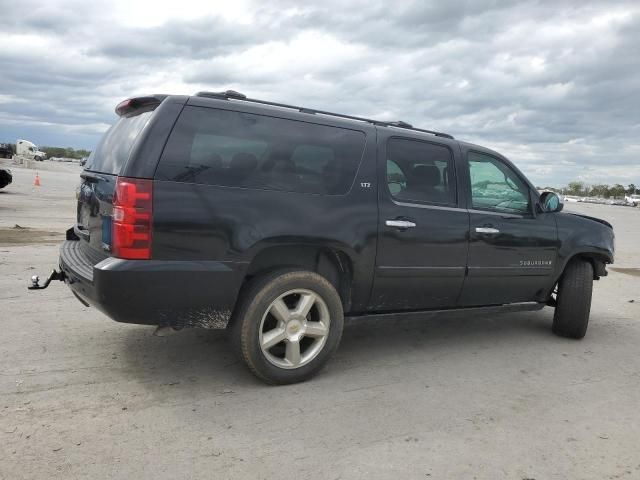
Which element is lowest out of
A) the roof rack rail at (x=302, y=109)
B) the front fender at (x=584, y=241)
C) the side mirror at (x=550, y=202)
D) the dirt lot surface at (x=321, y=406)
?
the dirt lot surface at (x=321, y=406)

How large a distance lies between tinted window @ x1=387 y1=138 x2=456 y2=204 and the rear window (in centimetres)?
184

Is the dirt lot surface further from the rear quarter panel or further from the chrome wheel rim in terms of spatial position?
the rear quarter panel

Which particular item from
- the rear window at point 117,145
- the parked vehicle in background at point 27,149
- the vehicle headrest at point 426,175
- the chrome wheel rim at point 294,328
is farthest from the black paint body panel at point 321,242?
the parked vehicle in background at point 27,149

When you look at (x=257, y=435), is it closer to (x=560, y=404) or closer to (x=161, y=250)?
(x=161, y=250)

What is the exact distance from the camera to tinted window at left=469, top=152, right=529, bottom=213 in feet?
15.7

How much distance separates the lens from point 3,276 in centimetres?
635

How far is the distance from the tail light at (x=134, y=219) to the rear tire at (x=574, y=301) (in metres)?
4.03

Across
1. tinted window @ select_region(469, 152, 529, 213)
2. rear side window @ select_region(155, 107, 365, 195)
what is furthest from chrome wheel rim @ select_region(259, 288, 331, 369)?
tinted window @ select_region(469, 152, 529, 213)

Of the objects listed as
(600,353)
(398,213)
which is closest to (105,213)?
(398,213)

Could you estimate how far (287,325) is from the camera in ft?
12.1

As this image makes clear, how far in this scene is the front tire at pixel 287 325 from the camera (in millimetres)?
3557

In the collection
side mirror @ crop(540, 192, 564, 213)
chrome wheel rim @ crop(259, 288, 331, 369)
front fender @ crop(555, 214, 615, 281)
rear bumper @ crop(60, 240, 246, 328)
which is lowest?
chrome wheel rim @ crop(259, 288, 331, 369)

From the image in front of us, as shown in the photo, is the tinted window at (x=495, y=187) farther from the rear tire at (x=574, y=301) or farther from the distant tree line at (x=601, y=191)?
the distant tree line at (x=601, y=191)

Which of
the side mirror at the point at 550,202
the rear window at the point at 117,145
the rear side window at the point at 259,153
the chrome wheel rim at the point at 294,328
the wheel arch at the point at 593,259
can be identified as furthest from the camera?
the wheel arch at the point at 593,259
